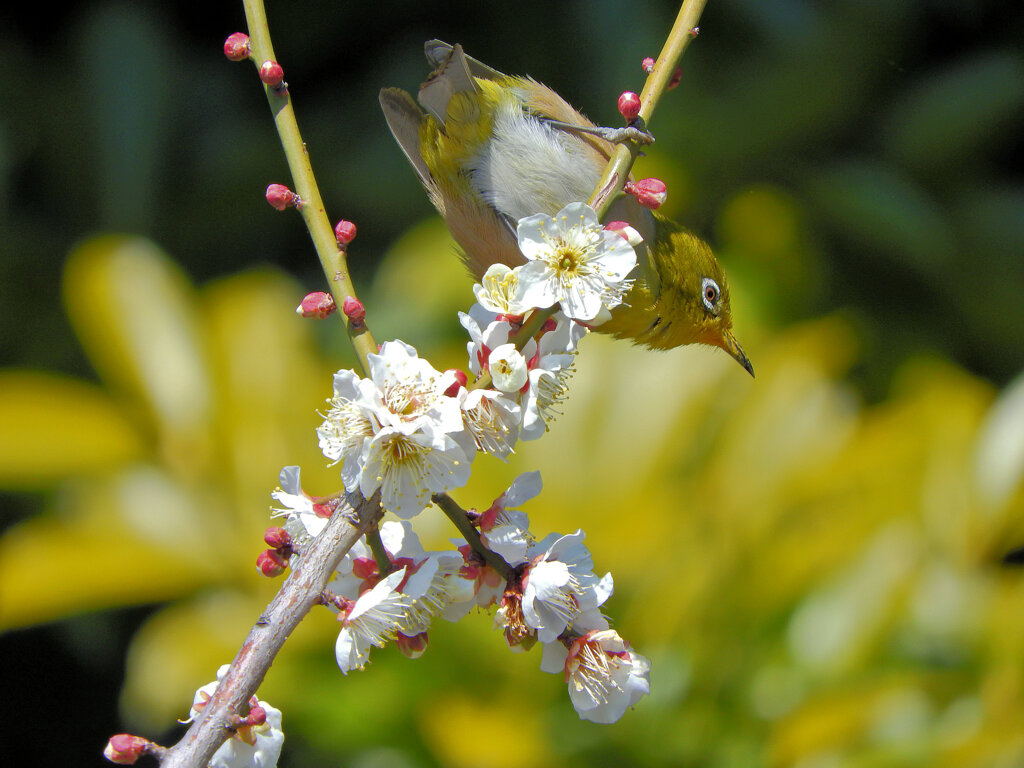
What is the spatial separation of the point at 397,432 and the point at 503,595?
15 cm


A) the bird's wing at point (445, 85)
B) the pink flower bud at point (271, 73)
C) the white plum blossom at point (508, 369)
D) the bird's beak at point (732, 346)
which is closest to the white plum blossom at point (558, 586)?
the white plum blossom at point (508, 369)

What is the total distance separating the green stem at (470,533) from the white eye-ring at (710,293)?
88 cm

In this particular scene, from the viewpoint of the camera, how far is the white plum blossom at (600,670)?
27.8 inches

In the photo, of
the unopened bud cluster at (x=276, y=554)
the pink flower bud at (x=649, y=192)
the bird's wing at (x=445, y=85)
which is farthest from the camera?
the bird's wing at (x=445, y=85)

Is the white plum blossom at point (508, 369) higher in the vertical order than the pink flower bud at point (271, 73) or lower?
lower

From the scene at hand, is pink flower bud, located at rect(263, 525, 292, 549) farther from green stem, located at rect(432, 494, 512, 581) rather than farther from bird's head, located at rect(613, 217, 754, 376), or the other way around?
bird's head, located at rect(613, 217, 754, 376)

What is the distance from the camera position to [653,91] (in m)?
0.72

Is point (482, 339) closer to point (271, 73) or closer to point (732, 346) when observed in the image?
point (271, 73)

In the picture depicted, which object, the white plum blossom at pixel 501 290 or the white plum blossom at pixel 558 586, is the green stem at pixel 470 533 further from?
the white plum blossom at pixel 501 290

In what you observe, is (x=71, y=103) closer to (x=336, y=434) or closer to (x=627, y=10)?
(x=627, y=10)

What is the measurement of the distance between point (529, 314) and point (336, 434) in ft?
0.55

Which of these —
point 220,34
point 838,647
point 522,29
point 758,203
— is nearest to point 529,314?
point 838,647

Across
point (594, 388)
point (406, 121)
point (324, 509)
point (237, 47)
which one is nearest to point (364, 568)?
point (324, 509)

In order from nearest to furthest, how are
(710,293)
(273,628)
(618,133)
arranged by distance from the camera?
(273,628), (618,133), (710,293)
